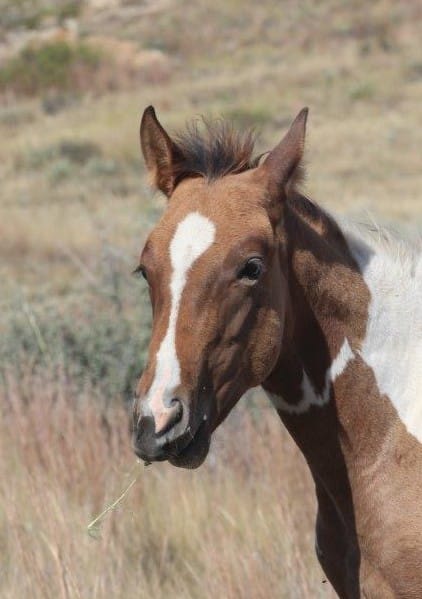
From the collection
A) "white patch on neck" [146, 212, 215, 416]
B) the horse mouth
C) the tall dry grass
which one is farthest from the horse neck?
the tall dry grass

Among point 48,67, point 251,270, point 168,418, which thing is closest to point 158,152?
point 251,270

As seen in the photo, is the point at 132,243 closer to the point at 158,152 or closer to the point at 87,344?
the point at 87,344

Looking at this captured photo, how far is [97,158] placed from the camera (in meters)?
20.7

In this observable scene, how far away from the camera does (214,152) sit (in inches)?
130

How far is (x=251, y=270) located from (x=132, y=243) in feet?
25.5

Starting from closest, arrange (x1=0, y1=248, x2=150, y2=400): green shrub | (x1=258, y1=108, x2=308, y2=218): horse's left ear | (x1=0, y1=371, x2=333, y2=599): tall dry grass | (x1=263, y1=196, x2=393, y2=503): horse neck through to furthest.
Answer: (x1=258, y1=108, x2=308, y2=218): horse's left ear, (x1=263, y1=196, x2=393, y2=503): horse neck, (x1=0, y1=371, x2=333, y2=599): tall dry grass, (x1=0, y1=248, x2=150, y2=400): green shrub

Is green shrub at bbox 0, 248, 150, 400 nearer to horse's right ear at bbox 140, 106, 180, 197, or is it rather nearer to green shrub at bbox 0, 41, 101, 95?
horse's right ear at bbox 140, 106, 180, 197

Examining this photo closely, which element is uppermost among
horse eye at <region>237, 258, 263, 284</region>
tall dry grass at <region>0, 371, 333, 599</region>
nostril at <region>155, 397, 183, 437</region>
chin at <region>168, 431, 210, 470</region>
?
horse eye at <region>237, 258, 263, 284</region>

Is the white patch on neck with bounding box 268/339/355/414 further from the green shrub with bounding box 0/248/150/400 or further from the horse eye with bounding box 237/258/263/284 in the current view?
the green shrub with bounding box 0/248/150/400

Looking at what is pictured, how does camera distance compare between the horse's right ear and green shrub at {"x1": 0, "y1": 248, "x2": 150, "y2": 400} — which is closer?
the horse's right ear

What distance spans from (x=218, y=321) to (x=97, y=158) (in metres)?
18.0

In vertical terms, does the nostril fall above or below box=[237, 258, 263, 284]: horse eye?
below

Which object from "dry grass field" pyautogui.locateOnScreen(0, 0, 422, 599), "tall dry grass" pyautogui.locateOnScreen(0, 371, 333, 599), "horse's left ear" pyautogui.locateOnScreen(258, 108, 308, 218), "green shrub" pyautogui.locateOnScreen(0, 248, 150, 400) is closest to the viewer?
"horse's left ear" pyautogui.locateOnScreen(258, 108, 308, 218)

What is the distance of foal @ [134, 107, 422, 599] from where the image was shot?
2.95 m
